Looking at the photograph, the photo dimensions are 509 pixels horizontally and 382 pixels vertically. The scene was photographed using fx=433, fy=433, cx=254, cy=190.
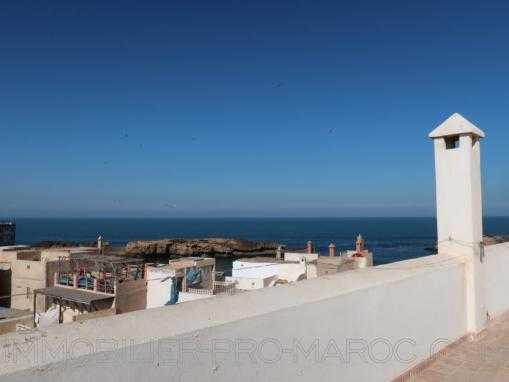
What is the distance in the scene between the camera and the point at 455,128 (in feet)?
18.4

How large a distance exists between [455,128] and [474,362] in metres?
2.83

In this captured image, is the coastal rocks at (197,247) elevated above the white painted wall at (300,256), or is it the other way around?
the white painted wall at (300,256)

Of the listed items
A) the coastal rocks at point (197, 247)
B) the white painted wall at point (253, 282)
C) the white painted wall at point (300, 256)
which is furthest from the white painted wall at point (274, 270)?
the coastal rocks at point (197, 247)

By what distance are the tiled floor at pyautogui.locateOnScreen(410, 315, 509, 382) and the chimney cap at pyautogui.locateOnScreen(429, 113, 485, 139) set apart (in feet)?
8.73

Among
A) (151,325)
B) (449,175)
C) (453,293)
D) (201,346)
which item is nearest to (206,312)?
(201,346)

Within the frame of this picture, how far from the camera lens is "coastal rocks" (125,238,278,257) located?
233 ft

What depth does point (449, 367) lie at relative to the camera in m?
4.74

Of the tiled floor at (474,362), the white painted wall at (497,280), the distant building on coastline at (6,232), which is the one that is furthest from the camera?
the distant building on coastline at (6,232)

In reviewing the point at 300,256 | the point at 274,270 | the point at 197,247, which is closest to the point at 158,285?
the point at 274,270

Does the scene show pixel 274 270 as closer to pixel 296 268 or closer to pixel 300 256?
pixel 296 268

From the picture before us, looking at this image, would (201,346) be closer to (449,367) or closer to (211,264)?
(449,367)

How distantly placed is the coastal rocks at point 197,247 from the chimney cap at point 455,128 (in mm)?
65818

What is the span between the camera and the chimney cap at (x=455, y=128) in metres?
5.50

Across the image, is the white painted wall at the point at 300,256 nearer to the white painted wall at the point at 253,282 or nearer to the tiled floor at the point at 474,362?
the white painted wall at the point at 253,282
